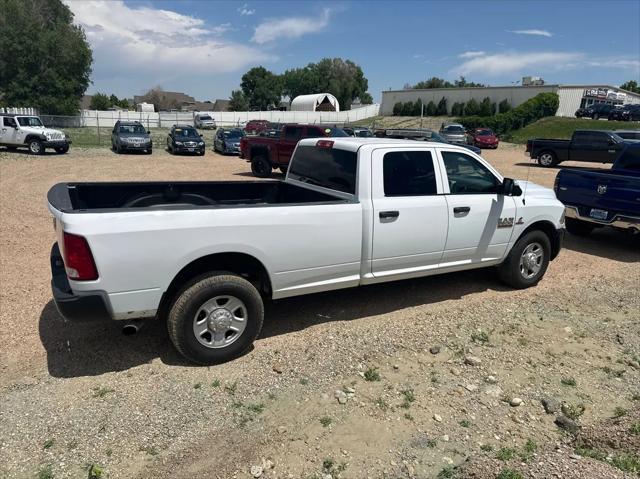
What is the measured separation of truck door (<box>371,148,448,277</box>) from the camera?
464 centimetres

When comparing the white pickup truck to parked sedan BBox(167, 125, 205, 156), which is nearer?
the white pickup truck

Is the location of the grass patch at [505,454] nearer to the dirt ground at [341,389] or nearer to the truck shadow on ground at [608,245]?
the dirt ground at [341,389]

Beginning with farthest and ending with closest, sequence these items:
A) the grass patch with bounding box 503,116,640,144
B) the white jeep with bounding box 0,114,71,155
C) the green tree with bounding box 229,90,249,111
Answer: the green tree with bounding box 229,90,249,111 < the grass patch with bounding box 503,116,640,144 < the white jeep with bounding box 0,114,71,155

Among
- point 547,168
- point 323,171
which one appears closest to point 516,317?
point 323,171

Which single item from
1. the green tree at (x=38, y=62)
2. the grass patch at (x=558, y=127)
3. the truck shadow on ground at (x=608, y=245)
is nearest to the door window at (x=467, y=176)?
the truck shadow on ground at (x=608, y=245)

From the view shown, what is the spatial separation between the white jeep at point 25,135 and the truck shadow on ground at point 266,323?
20.4 meters

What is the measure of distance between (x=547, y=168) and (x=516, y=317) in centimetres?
2093

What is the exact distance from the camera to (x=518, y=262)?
5.88m

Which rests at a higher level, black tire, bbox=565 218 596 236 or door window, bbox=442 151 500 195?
door window, bbox=442 151 500 195

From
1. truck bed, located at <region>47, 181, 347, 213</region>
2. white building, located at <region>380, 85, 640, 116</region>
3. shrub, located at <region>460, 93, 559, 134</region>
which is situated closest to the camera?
truck bed, located at <region>47, 181, 347, 213</region>

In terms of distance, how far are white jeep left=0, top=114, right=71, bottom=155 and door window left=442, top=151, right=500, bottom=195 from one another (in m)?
22.3

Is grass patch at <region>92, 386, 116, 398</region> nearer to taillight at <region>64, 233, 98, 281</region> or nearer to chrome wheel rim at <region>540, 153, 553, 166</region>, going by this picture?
taillight at <region>64, 233, 98, 281</region>

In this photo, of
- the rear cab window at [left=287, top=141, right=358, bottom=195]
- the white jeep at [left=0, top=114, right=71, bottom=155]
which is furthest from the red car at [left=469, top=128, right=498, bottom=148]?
the rear cab window at [left=287, top=141, right=358, bottom=195]

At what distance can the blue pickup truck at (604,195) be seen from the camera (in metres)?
7.41
